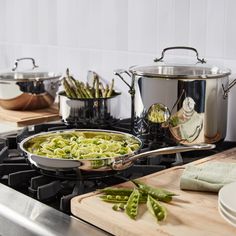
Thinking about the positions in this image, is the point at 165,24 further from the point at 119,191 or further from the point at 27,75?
the point at 119,191

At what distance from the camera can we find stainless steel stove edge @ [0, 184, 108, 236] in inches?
30.3

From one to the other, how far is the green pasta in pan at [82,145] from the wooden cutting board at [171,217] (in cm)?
12

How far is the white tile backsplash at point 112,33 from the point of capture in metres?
1.29

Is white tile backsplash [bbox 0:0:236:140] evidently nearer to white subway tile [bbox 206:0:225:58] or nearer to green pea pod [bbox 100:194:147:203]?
white subway tile [bbox 206:0:225:58]

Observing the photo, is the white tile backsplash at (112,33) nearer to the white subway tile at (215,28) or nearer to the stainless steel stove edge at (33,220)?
the white subway tile at (215,28)

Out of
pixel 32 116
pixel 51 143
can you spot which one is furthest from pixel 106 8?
pixel 51 143

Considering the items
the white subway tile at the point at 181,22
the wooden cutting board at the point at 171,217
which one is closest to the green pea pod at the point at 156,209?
the wooden cutting board at the point at 171,217

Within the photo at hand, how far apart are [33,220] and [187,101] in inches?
17.8

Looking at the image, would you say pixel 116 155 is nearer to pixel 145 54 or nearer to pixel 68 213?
pixel 68 213

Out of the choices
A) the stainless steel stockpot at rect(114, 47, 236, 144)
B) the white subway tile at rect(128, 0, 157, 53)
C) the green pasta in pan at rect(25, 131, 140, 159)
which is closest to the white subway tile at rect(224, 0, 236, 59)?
the stainless steel stockpot at rect(114, 47, 236, 144)

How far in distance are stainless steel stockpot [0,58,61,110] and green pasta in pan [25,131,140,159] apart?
0.44 metres

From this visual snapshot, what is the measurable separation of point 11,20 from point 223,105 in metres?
1.15

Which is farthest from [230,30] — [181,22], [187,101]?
[187,101]

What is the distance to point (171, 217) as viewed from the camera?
0.78 metres
